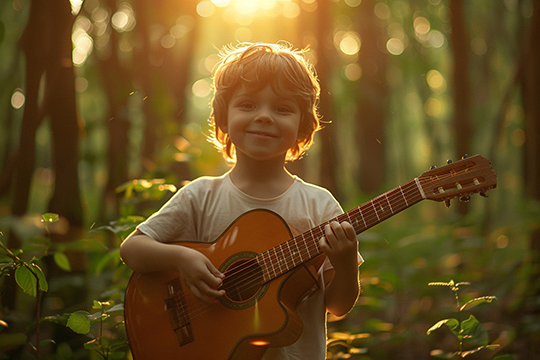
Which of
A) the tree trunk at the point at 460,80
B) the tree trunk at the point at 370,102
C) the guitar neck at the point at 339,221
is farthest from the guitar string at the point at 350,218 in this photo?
the tree trunk at the point at 370,102

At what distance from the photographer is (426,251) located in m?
6.60

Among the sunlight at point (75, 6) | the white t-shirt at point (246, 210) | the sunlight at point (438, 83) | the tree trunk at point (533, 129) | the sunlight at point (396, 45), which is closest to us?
the white t-shirt at point (246, 210)

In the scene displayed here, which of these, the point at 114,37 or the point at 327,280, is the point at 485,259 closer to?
the point at 327,280

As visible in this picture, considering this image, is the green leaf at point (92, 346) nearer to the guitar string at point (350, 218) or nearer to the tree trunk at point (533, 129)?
the guitar string at point (350, 218)

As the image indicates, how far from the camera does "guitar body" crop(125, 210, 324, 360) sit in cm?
179

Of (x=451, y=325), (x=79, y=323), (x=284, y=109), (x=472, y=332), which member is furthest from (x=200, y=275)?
(x=472, y=332)

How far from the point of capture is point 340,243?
1.75 meters

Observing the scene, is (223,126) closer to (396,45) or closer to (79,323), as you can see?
(79,323)

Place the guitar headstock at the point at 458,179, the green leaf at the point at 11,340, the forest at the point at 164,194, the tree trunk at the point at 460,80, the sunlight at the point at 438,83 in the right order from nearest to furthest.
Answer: the guitar headstock at the point at 458,179, the green leaf at the point at 11,340, the forest at the point at 164,194, the tree trunk at the point at 460,80, the sunlight at the point at 438,83

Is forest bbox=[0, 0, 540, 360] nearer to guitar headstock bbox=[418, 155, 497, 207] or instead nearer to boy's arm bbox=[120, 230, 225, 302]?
guitar headstock bbox=[418, 155, 497, 207]

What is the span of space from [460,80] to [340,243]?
7087mm

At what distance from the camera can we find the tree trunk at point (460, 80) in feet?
24.1

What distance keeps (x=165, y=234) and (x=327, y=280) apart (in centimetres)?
81

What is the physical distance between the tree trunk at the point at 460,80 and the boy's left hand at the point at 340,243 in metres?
6.12
